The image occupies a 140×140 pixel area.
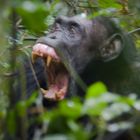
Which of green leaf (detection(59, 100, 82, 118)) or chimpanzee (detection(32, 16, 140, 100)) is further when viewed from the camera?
chimpanzee (detection(32, 16, 140, 100))

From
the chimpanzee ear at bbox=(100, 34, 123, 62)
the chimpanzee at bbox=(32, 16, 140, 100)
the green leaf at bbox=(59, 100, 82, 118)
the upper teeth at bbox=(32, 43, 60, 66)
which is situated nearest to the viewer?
the green leaf at bbox=(59, 100, 82, 118)

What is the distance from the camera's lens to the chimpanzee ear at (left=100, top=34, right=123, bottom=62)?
3.03 m

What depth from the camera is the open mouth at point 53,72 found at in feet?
8.41

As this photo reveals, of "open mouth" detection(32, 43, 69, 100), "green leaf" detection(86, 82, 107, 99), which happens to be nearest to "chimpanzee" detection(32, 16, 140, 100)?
"open mouth" detection(32, 43, 69, 100)

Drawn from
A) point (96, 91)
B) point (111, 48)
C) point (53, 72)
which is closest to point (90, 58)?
point (111, 48)

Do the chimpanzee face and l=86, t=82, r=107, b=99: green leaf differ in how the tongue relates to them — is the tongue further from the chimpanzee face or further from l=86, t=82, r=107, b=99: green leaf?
l=86, t=82, r=107, b=99: green leaf

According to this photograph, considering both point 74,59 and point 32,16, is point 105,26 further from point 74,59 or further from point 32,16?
point 32,16

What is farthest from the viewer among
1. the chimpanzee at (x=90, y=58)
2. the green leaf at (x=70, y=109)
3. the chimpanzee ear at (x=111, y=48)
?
the chimpanzee ear at (x=111, y=48)

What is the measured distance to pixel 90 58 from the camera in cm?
306

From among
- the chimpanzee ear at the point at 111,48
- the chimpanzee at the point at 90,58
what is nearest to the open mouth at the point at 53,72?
the chimpanzee at the point at 90,58

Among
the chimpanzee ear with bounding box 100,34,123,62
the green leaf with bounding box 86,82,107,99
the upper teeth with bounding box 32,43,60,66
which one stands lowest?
the chimpanzee ear with bounding box 100,34,123,62

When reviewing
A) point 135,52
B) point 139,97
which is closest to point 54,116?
point 139,97

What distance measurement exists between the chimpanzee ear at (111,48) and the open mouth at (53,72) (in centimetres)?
40

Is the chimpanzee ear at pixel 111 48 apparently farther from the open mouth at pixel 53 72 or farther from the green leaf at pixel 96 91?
the green leaf at pixel 96 91
